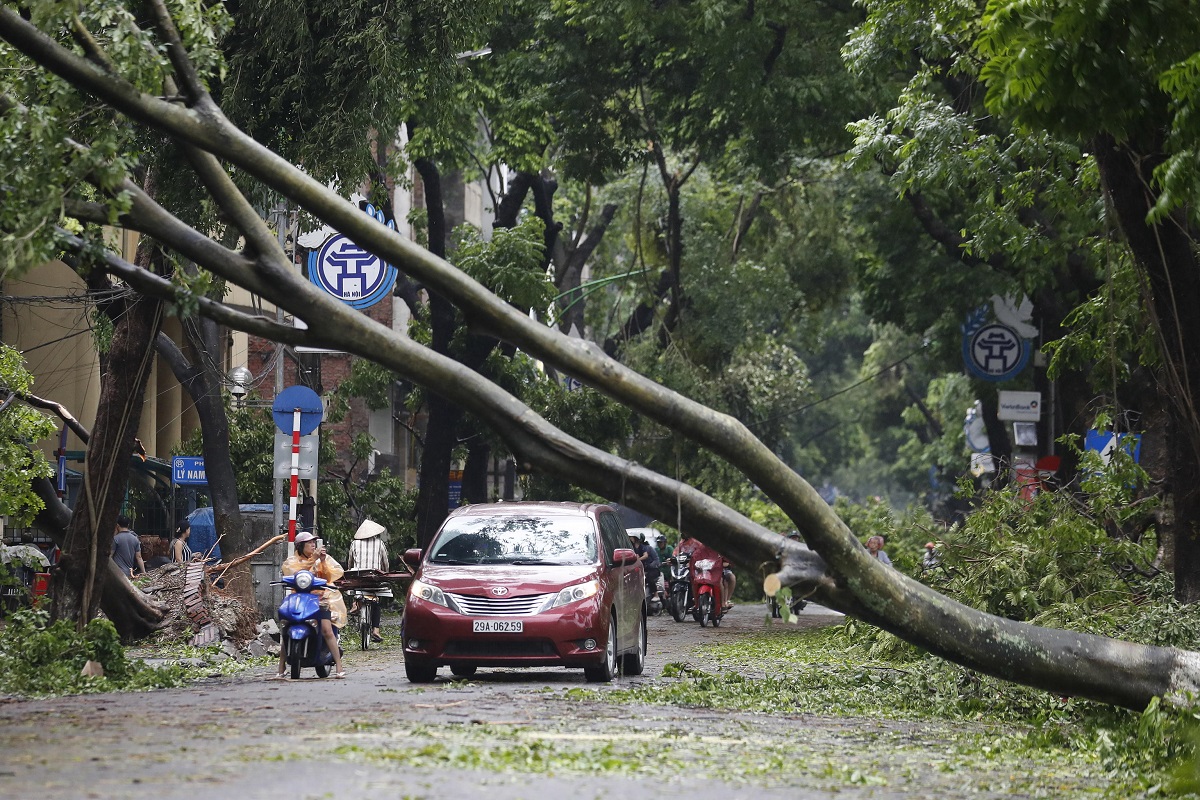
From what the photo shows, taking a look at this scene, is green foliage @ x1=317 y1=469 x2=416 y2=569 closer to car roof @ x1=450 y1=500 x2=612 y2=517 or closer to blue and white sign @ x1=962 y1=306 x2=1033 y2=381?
blue and white sign @ x1=962 y1=306 x2=1033 y2=381

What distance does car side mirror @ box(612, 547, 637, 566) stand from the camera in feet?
51.5

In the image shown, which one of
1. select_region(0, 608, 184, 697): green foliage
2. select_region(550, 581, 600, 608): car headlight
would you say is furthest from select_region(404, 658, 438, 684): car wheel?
select_region(0, 608, 184, 697): green foliage

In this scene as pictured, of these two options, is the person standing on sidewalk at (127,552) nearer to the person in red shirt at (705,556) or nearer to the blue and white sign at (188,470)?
the blue and white sign at (188,470)

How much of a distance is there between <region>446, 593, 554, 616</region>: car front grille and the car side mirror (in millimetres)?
1209

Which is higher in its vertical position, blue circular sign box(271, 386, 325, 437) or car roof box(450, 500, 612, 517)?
blue circular sign box(271, 386, 325, 437)

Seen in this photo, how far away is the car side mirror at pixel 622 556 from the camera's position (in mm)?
15703

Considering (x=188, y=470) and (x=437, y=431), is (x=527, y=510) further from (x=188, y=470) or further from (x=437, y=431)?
(x=437, y=431)

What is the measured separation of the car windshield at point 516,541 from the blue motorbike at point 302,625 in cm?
118

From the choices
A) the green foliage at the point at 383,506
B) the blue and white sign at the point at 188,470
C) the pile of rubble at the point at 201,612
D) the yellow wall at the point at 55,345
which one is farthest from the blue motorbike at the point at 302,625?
the green foliage at the point at 383,506

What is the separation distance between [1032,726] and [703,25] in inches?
581

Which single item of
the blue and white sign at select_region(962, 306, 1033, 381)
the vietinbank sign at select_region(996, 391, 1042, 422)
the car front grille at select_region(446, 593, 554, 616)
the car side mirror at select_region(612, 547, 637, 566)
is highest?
the blue and white sign at select_region(962, 306, 1033, 381)

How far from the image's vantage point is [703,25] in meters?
24.4

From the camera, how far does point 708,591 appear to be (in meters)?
28.0

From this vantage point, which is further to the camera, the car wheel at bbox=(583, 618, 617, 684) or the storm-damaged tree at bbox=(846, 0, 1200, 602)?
the car wheel at bbox=(583, 618, 617, 684)
